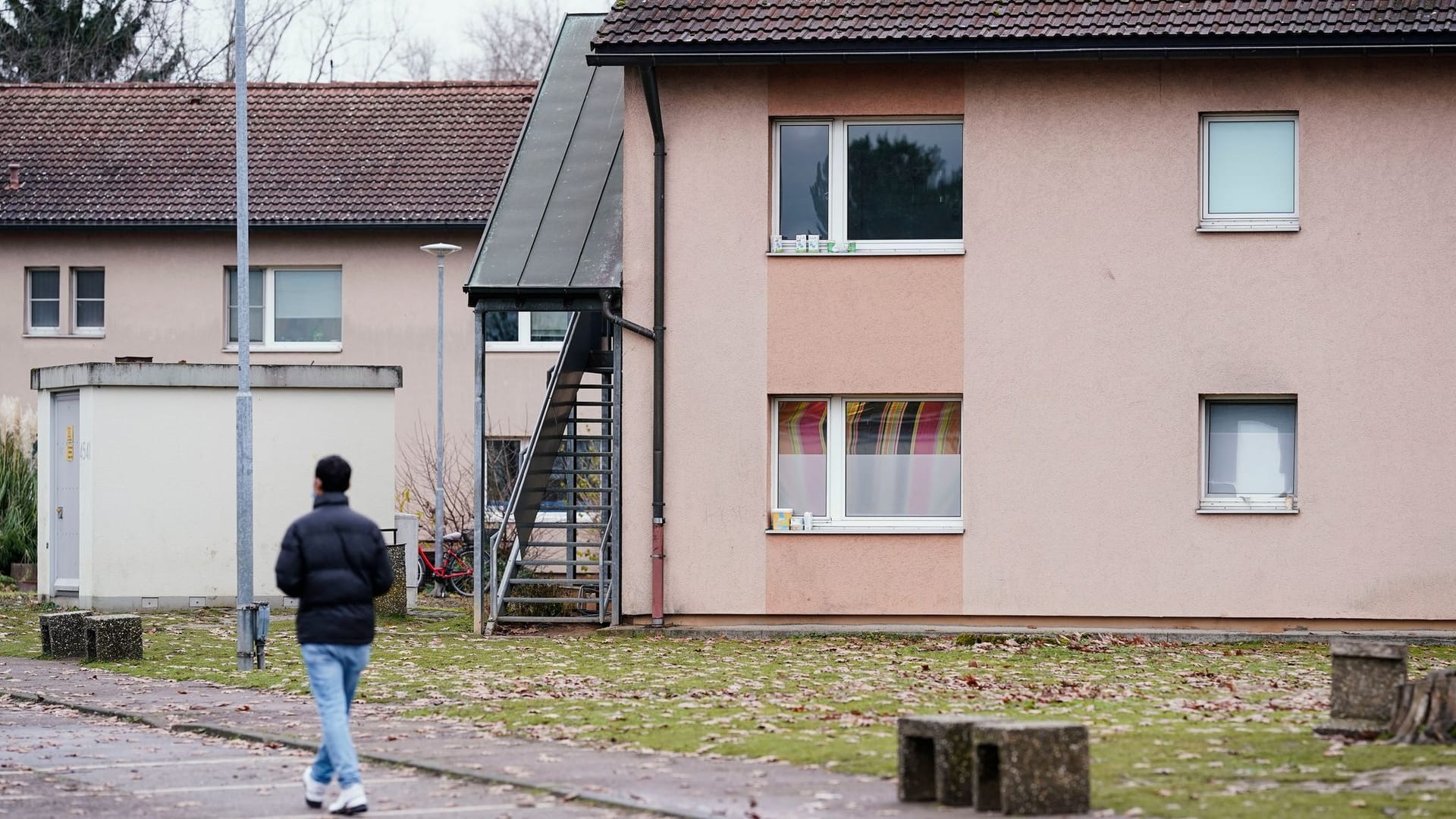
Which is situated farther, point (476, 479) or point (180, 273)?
point (180, 273)

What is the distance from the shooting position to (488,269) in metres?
19.5

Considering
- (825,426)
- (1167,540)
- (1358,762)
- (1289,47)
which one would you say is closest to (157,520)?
(825,426)

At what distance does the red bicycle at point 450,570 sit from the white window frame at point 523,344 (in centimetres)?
438

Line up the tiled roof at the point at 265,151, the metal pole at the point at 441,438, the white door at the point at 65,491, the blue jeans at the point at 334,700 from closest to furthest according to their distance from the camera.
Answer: the blue jeans at the point at 334,700, the white door at the point at 65,491, the metal pole at the point at 441,438, the tiled roof at the point at 265,151

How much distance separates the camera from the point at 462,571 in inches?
1150

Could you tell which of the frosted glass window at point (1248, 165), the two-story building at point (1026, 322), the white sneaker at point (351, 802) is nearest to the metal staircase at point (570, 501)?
the two-story building at point (1026, 322)

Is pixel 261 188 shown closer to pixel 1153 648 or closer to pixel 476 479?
pixel 476 479

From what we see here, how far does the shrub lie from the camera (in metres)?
26.9

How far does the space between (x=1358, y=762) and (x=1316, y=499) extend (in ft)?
29.7

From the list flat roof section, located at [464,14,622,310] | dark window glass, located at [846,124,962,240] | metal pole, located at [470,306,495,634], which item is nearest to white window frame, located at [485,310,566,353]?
flat roof section, located at [464,14,622,310]

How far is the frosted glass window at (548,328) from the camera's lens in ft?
110

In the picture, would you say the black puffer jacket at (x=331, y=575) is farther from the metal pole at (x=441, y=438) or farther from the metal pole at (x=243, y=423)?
the metal pole at (x=441, y=438)

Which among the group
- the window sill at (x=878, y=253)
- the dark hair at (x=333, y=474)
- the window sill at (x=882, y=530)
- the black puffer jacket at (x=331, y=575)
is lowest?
the window sill at (x=882, y=530)

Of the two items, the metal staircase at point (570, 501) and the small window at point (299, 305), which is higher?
the small window at point (299, 305)
